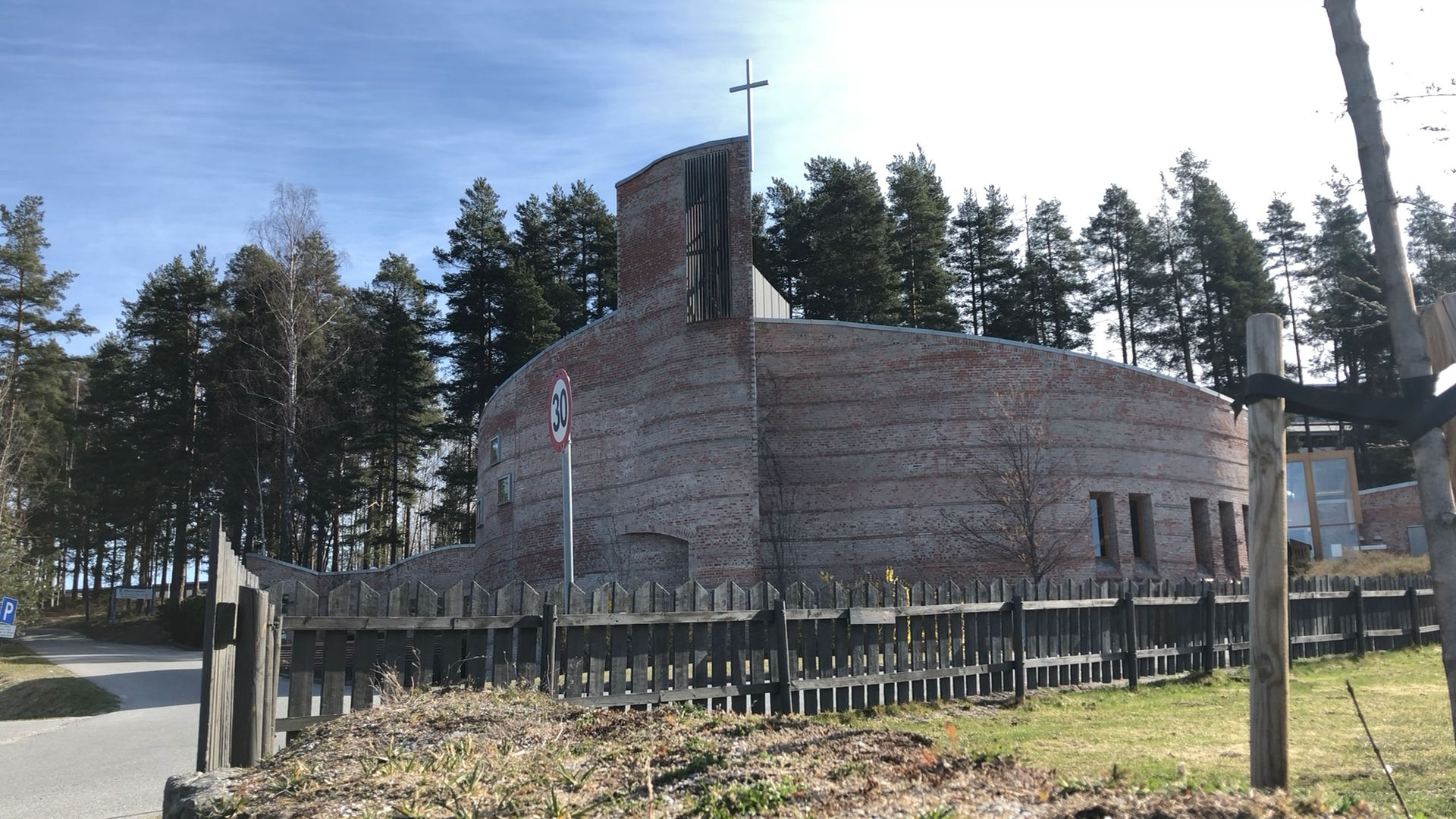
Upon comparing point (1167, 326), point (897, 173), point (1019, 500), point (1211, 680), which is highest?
point (897, 173)

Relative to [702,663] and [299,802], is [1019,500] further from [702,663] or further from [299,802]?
[299,802]

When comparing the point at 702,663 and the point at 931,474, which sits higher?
the point at 931,474

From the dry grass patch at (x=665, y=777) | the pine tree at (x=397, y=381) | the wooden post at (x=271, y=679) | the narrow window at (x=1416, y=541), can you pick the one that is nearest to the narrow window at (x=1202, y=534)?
the narrow window at (x=1416, y=541)

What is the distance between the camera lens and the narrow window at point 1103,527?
80.2ft

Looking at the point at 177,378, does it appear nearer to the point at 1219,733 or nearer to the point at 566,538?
the point at 566,538

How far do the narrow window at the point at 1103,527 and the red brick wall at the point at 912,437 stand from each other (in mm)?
205

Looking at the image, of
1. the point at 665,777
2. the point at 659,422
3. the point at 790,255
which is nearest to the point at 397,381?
the point at 790,255

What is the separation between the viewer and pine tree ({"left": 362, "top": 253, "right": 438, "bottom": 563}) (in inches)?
1948

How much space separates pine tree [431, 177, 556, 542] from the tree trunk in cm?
4205

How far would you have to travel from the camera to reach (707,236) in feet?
78.3

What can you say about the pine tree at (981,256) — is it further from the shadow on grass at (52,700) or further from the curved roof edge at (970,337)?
the shadow on grass at (52,700)

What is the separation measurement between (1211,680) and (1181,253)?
46178 mm

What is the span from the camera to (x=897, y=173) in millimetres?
52250

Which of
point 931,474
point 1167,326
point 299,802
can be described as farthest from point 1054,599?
point 1167,326
